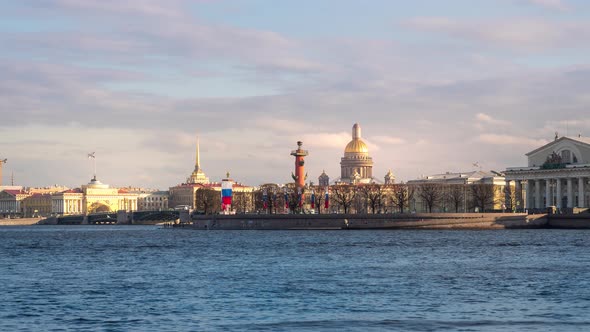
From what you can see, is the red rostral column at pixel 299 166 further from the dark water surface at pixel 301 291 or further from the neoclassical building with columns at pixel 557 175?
the dark water surface at pixel 301 291

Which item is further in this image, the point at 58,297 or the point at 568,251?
the point at 568,251

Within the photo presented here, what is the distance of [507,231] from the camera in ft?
327

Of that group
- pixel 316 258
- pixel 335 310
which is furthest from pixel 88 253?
pixel 335 310

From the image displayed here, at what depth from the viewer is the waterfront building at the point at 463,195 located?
5153 inches

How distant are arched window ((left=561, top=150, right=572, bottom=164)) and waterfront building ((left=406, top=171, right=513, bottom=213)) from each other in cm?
795

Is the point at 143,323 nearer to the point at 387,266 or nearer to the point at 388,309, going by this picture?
the point at 388,309

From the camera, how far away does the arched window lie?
128 meters

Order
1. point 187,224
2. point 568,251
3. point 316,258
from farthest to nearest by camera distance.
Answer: point 187,224 → point 568,251 → point 316,258

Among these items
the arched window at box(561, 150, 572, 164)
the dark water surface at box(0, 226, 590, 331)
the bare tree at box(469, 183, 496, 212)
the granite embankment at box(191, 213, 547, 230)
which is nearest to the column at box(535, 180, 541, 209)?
the arched window at box(561, 150, 572, 164)

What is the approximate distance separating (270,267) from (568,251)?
19.8 meters

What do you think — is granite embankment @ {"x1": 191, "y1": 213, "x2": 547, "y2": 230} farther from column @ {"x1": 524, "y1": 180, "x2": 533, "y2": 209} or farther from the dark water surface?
the dark water surface

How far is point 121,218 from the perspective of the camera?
589 ft

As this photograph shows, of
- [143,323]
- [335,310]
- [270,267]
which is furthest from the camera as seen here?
[270,267]

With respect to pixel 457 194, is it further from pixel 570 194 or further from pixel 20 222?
pixel 20 222
